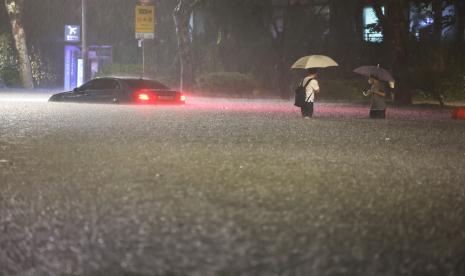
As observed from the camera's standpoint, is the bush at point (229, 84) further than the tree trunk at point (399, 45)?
Yes

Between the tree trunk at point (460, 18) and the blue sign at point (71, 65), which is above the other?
the tree trunk at point (460, 18)

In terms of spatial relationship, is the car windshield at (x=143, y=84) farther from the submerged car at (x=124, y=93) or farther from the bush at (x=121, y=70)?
the bush at (x=121, y=70)

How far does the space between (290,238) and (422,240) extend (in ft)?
3.19

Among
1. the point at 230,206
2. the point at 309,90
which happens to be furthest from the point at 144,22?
the point at 230,206

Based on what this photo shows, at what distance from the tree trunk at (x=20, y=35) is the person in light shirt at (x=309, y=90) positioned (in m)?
32.6

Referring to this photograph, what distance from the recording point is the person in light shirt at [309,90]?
22.2 m

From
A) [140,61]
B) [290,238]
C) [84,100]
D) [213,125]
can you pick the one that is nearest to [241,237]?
[290,238]

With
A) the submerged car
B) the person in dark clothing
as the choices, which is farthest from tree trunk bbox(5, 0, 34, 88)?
the person in dark clothing

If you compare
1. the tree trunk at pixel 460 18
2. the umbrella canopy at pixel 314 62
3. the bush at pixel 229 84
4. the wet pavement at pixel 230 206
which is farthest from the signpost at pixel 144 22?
the wet pavement at pixel 230 206

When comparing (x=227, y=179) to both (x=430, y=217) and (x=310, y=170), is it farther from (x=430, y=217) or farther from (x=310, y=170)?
(x=430, y=217)

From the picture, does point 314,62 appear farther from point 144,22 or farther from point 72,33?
point 72,33

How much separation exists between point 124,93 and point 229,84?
43.6 ft

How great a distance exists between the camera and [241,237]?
19.4 feet

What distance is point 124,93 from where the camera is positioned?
3030cm
